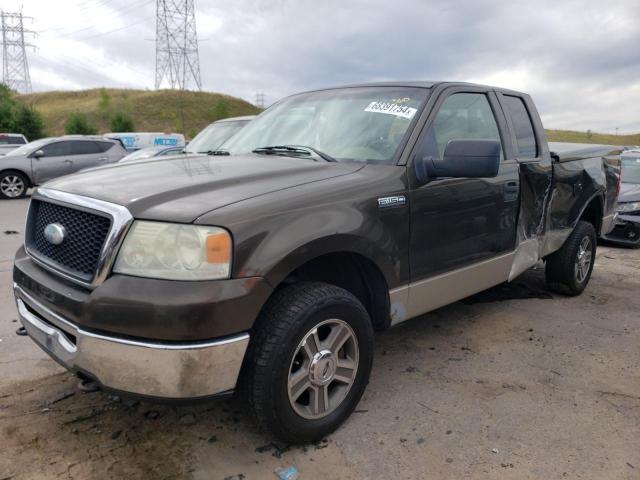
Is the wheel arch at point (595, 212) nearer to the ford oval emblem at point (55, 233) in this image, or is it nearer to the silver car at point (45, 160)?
the ford oval emblem at point (55, 233)

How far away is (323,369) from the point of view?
2.54 metres

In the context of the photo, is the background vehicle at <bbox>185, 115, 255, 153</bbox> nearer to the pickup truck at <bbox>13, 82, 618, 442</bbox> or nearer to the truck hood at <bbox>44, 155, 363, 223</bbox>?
the pickup truck at <bbox>13, 82, 618, 442</bbox>

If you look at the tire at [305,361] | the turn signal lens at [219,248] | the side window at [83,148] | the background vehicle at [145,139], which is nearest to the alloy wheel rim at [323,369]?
the tire at [305,361]

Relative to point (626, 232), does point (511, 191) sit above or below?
above

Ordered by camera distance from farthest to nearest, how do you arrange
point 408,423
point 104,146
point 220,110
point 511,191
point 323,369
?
point 220,110 < point 104,146 < point 511,191 < point 408,423 < point 323,369

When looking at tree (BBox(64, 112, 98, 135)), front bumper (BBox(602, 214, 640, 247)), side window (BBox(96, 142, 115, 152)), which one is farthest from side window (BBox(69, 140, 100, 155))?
tree (BBox(64, 112, 98, 135))

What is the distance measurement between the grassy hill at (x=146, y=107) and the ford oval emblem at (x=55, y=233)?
5702cm

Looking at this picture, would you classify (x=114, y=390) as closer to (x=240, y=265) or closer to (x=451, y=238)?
(x=240, y=265)

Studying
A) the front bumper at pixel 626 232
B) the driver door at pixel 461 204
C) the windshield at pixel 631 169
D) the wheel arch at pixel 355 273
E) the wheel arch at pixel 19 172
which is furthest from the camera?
Answer: the wheel arch at pixel 19 172

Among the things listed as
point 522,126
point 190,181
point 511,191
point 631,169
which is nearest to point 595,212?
point 522,126

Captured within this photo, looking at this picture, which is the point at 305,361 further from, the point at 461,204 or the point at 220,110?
the point at 220,110

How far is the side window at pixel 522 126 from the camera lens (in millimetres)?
4109

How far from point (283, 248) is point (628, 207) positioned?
7.77 m

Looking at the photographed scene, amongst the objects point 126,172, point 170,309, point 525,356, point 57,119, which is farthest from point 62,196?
point 57,119
